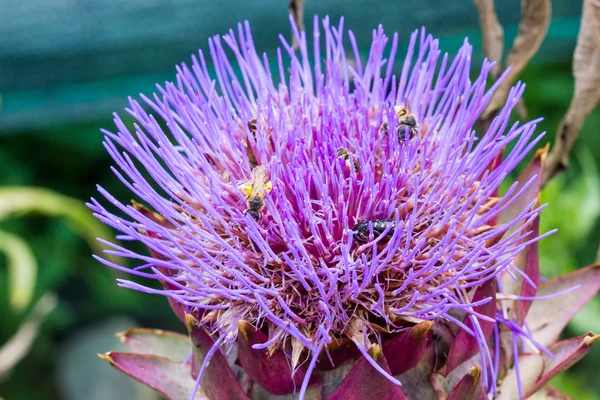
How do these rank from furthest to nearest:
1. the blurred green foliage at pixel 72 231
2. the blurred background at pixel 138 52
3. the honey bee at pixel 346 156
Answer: the blurred green foliage at pixel 72 231 → the blurred background at pixel 138 52 → the honey bee at pixel 346 156

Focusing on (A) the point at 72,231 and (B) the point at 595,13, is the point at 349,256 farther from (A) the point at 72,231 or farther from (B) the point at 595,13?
(A) the point at 72,231

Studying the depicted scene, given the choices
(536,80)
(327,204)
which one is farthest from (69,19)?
(536,80)

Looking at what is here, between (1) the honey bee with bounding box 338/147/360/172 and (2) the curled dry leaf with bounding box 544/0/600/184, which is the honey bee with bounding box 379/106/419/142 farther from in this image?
(2) the curled dry leaf with bounding box 544/0/600/184

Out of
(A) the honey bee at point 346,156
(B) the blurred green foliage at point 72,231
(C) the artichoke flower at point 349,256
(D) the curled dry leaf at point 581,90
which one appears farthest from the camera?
(B) the blurred green foliage at point 72,231

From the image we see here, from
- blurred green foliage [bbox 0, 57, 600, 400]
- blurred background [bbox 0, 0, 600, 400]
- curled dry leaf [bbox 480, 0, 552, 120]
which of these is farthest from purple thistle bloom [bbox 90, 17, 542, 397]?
blurred green foliage [bbox 0, 57, 600, 400]

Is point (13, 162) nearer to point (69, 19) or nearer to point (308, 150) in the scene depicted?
point (69, 19)

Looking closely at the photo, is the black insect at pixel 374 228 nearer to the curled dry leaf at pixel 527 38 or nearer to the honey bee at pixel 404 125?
the honey bee at pixel 404 125

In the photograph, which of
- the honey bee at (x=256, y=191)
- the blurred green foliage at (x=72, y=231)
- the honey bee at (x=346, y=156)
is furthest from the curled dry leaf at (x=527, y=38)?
the blurred green foliage at (x=72, y=231)
